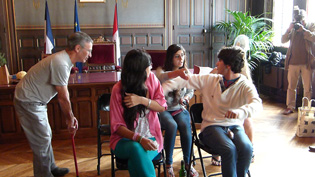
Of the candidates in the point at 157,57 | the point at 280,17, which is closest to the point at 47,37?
the point at 157,57

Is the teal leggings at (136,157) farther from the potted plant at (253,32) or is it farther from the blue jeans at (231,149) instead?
the potted plant at (253,32)

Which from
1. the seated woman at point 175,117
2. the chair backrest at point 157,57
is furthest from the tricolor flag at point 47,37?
the seated woman at point 175,117

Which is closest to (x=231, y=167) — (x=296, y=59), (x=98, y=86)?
(x=98, y=86)

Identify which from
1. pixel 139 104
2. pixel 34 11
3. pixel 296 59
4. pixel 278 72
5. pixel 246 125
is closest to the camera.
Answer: pixel 139 104

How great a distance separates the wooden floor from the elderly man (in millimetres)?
705

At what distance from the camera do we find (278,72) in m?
6.32

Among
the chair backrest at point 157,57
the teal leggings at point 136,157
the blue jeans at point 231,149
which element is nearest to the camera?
the teal leggings at point 136,157

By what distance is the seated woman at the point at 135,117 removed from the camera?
2211mm

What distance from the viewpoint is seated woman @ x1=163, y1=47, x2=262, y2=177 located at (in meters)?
2.43

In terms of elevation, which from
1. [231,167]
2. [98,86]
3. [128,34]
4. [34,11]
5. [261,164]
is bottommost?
[261,164]

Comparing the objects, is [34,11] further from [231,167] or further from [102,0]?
[231,167]

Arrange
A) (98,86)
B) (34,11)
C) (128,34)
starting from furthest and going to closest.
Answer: (128,34) → (34,11) → (98,86)

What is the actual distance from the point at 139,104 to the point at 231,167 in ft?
2.72

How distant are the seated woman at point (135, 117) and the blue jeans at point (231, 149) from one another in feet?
1.41
